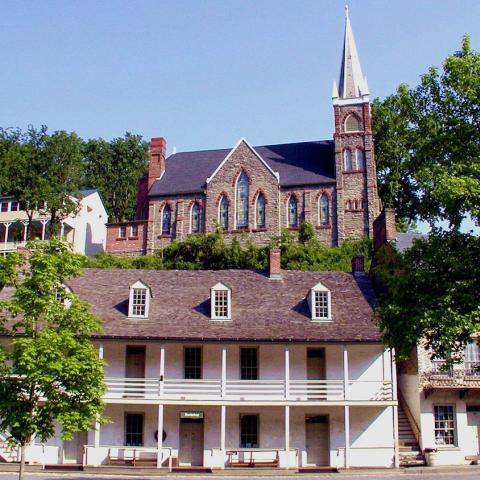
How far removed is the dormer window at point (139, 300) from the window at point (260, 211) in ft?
105

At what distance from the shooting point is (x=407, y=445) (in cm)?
3009

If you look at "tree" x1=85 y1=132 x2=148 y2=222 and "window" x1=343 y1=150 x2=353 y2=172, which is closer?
"window" x1=343 y1=150 x2=353 y2=172

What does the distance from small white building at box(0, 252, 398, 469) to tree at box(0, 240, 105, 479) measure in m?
8.13

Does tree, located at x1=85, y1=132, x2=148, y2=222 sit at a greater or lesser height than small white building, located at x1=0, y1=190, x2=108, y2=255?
greater

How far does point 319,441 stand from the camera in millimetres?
29938

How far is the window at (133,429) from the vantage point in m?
29.5

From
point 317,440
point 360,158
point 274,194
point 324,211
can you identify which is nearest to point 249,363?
point 317,440

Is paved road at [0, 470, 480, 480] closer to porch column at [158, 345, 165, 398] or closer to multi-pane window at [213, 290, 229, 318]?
porch column at [158, 345, 165, 398]

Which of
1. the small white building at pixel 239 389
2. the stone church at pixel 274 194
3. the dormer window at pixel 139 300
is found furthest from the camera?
the stone church at pixel 274 194

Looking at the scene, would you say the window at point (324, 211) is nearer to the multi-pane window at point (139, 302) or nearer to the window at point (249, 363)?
the window at point (249, 363)

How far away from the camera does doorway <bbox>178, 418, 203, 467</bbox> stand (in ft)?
96.5

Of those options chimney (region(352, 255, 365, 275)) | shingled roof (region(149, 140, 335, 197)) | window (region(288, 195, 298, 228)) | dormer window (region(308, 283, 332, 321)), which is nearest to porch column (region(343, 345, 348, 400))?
dormer window (region(308, 283, 332, 321))

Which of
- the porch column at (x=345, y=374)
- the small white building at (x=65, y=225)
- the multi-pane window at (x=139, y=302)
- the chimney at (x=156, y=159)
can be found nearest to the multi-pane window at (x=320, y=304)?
the porch column at (x=345, y=374)

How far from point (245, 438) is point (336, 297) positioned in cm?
759
